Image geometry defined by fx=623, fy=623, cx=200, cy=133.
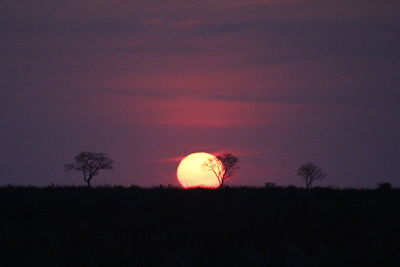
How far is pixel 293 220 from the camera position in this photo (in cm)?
2758

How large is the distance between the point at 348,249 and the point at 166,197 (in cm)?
1028

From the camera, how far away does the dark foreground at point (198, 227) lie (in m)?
22.9

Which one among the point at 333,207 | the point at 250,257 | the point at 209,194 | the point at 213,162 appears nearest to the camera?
A: the point at 250,257

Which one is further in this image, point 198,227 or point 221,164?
point 221,164

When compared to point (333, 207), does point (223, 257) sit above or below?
below

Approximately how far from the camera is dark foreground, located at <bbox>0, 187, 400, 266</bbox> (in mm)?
22938

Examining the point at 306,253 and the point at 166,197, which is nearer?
the point at 306,253

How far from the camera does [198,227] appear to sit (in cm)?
2639

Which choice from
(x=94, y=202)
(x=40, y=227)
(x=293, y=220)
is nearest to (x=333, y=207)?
(x=293, y=220)

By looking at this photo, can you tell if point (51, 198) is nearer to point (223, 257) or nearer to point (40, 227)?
point (40, 227)

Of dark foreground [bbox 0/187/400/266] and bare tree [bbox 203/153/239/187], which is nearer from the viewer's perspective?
dark foreground [bbox 0/187/400/266]

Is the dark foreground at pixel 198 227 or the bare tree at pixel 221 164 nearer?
the dark foreground at pixel 198 227

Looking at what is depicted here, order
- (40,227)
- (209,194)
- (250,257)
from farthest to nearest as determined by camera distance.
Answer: (209,194) < (40,227) < (250,257)

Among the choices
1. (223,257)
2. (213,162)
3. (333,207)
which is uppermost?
(213,162)
